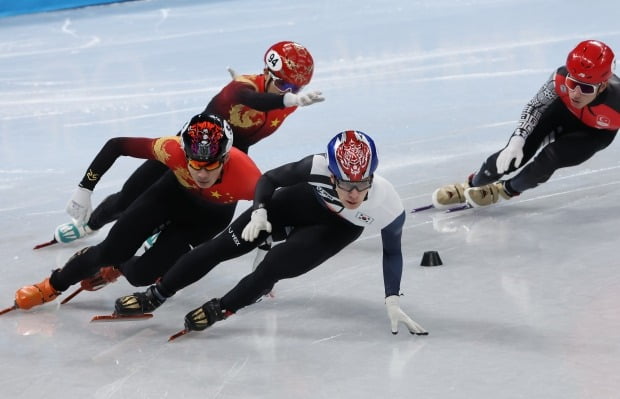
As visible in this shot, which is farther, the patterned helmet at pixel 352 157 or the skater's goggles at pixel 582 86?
the skater's goggles at pixel 582 86

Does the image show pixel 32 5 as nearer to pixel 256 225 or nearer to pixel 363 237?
pixel 363 237

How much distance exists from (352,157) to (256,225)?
20.0 inches

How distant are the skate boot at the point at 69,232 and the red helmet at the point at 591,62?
9.31 feet

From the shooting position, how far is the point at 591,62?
5.53m

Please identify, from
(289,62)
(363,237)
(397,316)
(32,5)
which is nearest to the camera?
(397,316)

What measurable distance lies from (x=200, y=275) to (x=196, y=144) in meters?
0.59

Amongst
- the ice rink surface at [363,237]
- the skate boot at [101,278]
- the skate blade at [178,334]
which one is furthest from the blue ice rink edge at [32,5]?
the skate blade at [178,334]

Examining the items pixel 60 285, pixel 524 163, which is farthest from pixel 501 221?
pixel 60 285

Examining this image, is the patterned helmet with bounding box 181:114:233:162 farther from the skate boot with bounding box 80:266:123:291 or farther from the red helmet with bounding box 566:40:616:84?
the red helmet with bounding box 566:40:616:84

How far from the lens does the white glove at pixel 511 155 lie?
5.86 metres

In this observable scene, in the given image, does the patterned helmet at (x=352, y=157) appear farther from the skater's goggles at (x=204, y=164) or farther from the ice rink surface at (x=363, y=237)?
the ice rink surface at (x=363, y=237)

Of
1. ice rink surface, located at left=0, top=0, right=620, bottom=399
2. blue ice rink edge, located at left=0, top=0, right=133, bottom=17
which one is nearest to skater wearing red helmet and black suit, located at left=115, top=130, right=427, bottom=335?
ice rink surface, located at left=0, top=0, right=620, bottom=399

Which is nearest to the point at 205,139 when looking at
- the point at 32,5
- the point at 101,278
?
the point at 101,278

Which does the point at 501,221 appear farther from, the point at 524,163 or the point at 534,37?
the point at 534,37
